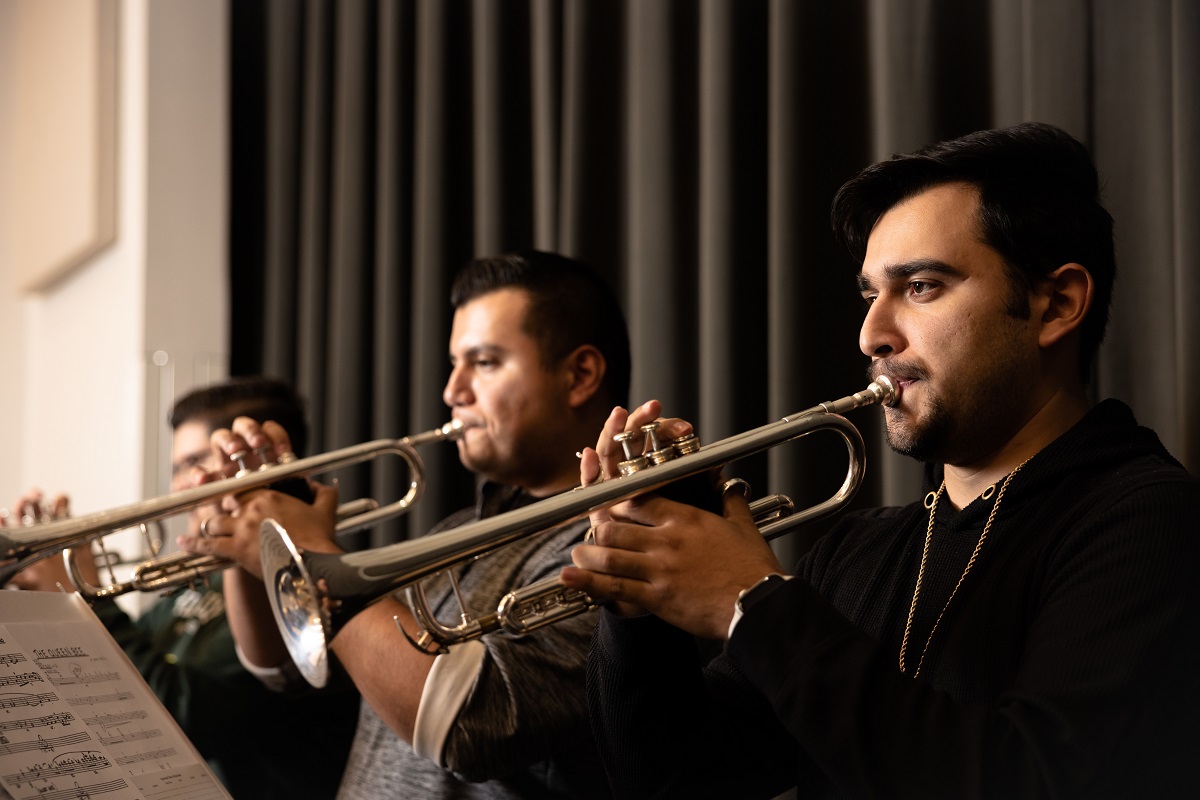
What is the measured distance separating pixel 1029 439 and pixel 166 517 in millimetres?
1362

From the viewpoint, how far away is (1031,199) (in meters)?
1.39

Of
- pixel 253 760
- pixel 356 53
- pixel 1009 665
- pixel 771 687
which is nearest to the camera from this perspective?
pixel 771 687

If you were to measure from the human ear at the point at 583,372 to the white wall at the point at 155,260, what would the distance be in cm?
160

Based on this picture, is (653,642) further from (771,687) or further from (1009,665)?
(1009,665)

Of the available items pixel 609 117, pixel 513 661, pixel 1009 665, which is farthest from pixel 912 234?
pixel 609 117

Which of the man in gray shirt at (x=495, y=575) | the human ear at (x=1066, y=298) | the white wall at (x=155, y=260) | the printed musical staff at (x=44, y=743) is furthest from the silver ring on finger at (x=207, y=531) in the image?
the white wall at (x=155, y=260)

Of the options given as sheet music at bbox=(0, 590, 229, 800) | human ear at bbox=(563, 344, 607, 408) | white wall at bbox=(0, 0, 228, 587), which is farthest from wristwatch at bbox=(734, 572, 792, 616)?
white wall at bbox=(0, 0, 228, 587)

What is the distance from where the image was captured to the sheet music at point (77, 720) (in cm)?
120

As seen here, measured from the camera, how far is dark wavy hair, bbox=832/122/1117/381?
4.51ft

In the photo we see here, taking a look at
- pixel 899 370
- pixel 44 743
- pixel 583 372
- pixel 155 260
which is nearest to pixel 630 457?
pixel 899 370

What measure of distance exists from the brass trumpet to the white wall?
1173 mm

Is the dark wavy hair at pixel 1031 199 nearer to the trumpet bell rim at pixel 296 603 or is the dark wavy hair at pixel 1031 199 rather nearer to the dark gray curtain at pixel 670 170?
the dark gray curtain at pixel 670 170

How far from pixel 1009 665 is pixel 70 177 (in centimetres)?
319

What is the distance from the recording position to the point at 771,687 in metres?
1.10
